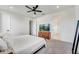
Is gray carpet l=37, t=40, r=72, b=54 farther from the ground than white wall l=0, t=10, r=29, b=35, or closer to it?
closer to it

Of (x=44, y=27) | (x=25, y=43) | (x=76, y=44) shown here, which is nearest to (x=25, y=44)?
(x=25, y=43)

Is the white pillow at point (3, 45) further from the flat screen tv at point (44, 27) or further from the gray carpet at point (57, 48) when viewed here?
the flat screen tv at point (44, 27)

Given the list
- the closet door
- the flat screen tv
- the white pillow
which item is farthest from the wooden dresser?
the white pillow

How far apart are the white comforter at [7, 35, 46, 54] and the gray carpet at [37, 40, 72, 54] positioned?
0.40ft

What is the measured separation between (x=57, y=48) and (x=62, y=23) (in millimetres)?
472

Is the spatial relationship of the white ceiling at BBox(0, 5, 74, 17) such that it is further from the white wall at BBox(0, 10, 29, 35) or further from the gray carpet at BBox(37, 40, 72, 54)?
the gray carpet at BBox(37, 40, 72, 54)

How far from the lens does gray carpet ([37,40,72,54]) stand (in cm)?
161

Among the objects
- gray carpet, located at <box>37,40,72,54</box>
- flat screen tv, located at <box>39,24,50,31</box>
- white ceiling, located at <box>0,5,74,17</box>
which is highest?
white ceiling, located at <box>0,5,74,17</box>

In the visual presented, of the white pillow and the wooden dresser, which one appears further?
the wooden dresser

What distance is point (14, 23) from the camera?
1.67 metres

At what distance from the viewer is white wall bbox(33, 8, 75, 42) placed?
1.62 meters

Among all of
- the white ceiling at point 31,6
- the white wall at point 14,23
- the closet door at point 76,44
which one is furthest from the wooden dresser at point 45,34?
the closet door at point 76,44

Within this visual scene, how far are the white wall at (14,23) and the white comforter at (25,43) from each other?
0.11m

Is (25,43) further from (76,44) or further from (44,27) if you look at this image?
(76,44)
